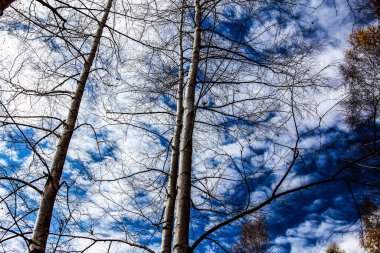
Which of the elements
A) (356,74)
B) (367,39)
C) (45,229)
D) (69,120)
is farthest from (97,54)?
(367,39)

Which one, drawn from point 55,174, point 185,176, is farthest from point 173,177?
point 185,176

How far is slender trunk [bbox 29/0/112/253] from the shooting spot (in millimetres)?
3021

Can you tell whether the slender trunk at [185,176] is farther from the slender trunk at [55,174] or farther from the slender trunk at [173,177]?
the slender trunk at [55,174]

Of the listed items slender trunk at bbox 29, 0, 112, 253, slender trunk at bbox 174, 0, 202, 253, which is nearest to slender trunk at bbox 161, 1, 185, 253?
slender trunk at bbox 174, 0, 202, 253

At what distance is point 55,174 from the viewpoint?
3428 mm

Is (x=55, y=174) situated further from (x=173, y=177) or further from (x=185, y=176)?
(x=185, y=176)

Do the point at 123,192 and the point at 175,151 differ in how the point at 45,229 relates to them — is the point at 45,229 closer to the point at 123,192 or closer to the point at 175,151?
the point at 123,192

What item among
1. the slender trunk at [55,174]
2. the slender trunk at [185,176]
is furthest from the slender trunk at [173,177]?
the slender trunk at [55,174]

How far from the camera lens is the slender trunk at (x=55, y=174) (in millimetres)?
3021

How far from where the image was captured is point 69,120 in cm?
388

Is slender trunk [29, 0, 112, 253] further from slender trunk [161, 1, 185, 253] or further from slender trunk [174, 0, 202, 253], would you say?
slender trunk [161, 1, 185, 253]

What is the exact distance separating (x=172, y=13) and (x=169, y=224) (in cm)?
260

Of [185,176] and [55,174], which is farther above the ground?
[55,174]

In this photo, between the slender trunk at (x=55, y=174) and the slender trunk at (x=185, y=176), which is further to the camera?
the slender trunk at (x=55, y=174)
